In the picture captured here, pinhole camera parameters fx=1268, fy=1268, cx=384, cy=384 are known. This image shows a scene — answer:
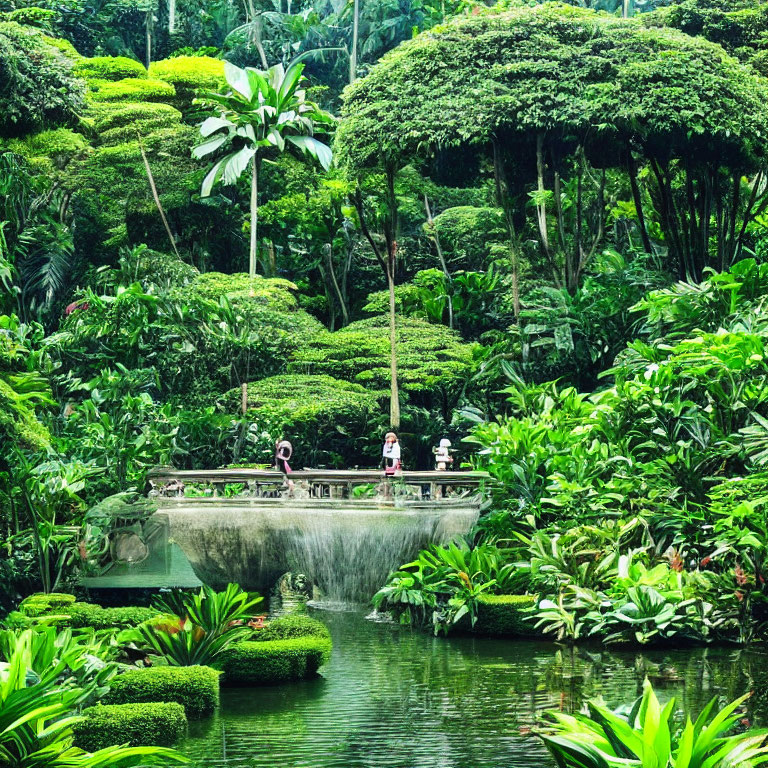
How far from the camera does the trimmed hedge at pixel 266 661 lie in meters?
14.7

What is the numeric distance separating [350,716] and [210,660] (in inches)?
95.5

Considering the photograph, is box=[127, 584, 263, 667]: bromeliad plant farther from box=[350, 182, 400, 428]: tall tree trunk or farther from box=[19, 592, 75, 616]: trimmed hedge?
box=[350, 182, 400, 428]: tall tree trunk

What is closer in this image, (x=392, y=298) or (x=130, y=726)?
(x=130, y=726)

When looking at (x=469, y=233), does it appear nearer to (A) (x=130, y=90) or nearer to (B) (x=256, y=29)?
(A) (x=130, y=90)

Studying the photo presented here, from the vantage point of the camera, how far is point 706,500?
60.5 feet

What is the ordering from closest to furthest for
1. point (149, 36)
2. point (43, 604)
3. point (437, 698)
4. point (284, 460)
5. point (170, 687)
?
point (170, 687) → point (437, 698) → point (43, 604) → point (284, 460) → point (149, 36)

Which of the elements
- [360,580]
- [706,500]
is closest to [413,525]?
[360,580]

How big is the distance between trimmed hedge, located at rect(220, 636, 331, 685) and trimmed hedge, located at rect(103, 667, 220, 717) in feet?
4.62

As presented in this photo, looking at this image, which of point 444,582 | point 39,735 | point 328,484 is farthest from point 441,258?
point 39,735

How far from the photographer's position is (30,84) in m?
26.0

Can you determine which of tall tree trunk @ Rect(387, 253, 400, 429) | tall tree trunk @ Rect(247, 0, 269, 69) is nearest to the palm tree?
tall tree trunk @ Rect(387, 253, 400, 429)

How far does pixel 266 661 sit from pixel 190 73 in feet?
82.2

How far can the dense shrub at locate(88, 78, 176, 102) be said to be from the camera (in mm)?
33844

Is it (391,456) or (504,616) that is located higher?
(391,456)
